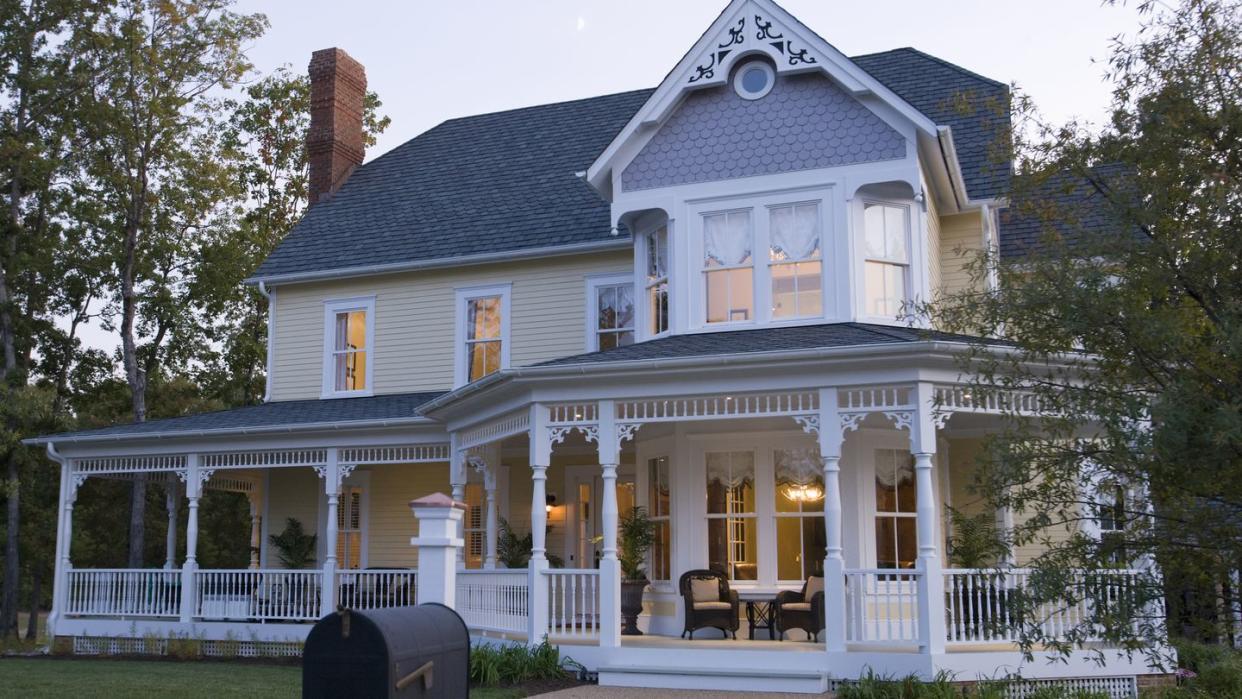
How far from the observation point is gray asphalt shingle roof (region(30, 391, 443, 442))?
18.6 meters

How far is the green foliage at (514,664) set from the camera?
1320 cm

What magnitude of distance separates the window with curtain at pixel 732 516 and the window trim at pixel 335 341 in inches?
298

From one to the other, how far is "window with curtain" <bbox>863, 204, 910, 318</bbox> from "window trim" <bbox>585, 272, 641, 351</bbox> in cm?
448

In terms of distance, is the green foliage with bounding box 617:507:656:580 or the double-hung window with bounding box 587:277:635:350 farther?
the double-hung window with bounding box 587:277:635:350

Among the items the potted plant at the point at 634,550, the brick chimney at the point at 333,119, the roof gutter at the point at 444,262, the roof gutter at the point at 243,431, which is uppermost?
the brick chimney at the point at 333,119

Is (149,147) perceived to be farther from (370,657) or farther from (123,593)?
(370,657)

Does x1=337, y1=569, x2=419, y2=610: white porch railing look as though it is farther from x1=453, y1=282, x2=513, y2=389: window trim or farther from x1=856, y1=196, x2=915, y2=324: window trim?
x1=856, y1=196, x2=915, y2=324: window trim

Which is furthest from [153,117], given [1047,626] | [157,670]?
[1047,626]

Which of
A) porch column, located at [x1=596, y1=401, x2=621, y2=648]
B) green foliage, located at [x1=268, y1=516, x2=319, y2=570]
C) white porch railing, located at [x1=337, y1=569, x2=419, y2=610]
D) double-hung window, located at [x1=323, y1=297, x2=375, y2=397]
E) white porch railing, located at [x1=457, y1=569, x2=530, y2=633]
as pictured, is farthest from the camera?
double-hung window, located at [x1=323, y1=297, x2=375, y2=397]

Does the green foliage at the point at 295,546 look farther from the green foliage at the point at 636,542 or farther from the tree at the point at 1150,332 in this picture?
the tree at the point at 1150,332

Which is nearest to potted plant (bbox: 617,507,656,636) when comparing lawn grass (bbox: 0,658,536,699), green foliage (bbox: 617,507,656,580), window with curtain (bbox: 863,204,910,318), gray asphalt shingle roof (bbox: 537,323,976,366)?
green foliage (bbox: 617,507,656,580)

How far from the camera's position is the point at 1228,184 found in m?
7.43

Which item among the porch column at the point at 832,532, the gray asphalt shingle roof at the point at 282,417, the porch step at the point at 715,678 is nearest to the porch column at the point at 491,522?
the gray asphalt shingle roof at the point at 282,417

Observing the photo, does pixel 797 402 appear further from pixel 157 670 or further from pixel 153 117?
pixel 153 117
